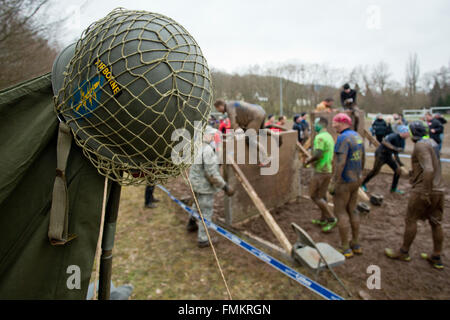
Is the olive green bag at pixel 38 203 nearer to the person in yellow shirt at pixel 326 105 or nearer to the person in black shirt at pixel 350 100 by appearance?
the person in black shirt at pixel 350 100

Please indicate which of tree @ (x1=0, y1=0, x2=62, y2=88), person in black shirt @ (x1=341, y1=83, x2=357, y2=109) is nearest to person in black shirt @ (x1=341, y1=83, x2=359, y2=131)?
person in black shirt @ (x1=341, y1=83, x2=357, y2=109)

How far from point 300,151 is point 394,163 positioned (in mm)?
2739

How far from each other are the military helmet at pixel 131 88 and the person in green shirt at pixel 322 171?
4.59 metres

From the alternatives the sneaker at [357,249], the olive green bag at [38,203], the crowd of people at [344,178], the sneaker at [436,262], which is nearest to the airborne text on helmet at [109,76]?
the olive green bag at [38,203]

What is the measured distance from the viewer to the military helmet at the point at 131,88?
3.13 feet

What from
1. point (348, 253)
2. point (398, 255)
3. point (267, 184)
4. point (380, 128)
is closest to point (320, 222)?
point (348, 253)

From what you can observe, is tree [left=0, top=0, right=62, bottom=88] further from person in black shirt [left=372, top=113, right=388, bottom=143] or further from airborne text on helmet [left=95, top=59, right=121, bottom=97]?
person in black shirt [left=372, top=113, right=388, bottom=143]

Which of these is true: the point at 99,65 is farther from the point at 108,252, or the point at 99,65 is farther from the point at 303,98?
the point at 303,98

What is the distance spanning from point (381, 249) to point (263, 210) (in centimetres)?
227

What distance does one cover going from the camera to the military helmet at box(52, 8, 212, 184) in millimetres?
955

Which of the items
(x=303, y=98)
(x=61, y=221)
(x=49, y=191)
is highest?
(x=303, y=98)

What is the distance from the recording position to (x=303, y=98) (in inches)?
1756
